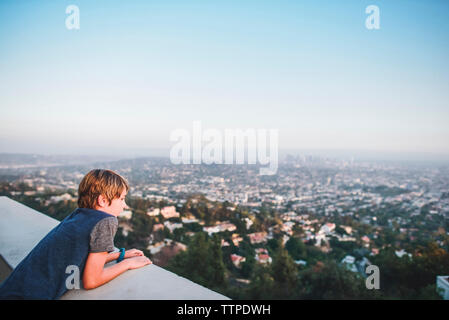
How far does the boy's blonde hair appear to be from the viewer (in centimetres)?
108

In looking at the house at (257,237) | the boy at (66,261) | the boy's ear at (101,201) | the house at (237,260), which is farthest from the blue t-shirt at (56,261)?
the house at (257,237)

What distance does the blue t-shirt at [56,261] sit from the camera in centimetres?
95

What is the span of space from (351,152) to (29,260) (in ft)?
125

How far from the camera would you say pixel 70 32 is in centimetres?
579

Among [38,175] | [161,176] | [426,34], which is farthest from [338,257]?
[38,175]

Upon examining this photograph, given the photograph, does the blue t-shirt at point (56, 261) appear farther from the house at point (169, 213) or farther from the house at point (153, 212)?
the house at point (169, 213)

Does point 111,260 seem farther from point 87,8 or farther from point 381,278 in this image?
point 381,278

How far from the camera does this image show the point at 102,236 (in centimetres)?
98

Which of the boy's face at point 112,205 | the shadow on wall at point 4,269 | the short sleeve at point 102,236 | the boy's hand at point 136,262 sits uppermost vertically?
the boy's face at point 112,205

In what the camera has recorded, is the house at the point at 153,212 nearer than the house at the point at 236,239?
No

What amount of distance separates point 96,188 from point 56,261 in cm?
30

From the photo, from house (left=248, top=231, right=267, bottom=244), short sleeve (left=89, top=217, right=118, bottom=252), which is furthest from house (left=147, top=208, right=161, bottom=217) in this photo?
short sleeve (left=89, top=217, right=118, bottom=252)

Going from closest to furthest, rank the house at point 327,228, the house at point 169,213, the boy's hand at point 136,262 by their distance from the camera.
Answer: the boy's hand at point 136,262 < the house at point 169,213 < the house at point 327,228

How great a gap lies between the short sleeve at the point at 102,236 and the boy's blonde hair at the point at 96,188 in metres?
0.12
